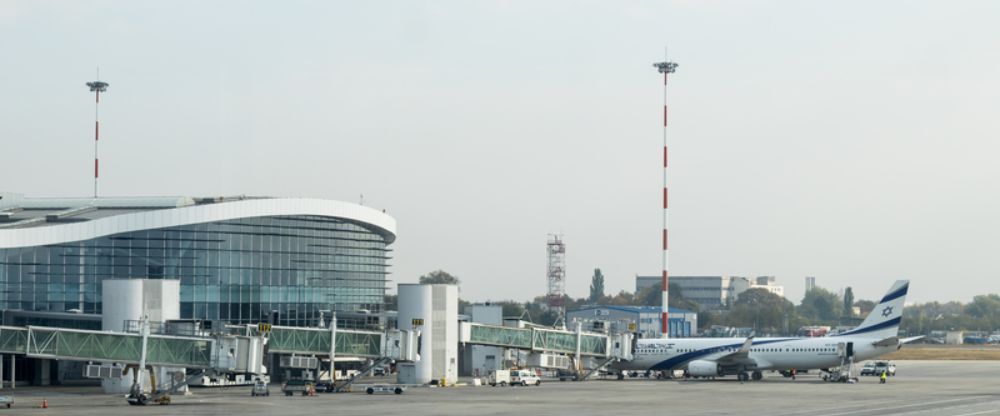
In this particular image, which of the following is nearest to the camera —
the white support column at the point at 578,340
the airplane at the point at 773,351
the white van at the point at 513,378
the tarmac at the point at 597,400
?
the tarmac at the point at 597,400

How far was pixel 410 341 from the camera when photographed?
7900 centimetres

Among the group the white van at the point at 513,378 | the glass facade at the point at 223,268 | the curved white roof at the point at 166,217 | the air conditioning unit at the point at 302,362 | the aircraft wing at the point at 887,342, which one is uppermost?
the curved white roof at the point at 166,217

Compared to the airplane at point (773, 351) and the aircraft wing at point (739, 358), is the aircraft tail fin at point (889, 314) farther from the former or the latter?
the aircraft wing at point (739, 358)

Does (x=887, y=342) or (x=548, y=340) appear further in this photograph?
(x=548, y=340)

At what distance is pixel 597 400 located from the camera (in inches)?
2672

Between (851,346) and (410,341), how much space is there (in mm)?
31274

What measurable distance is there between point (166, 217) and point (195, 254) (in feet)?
11.4

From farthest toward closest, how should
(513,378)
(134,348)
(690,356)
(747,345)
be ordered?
(690,356) < (747,345) < (513,378) < (134,348)

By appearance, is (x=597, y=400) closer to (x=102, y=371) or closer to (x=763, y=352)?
(x=102, y=371)

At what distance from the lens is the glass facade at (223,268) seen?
3647 inches

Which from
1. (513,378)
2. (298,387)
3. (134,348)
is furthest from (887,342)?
(134,348)

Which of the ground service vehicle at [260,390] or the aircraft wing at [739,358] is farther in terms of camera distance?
the aircraft wing at [739,358]

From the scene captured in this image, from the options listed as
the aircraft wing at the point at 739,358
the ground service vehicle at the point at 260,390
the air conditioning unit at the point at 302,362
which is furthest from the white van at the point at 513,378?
the ground service vehicle at the point at 260,390

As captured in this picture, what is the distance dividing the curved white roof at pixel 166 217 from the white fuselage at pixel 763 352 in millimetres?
27066
